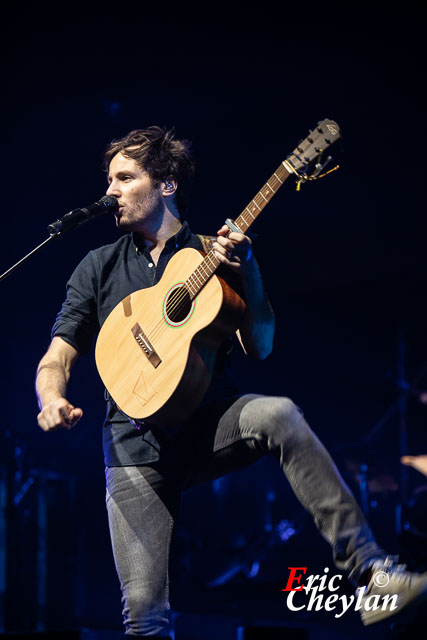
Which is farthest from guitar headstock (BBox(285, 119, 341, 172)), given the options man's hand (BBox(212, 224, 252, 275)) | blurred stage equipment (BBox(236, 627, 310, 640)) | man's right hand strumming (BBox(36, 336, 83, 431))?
blurred stage equipment (BBox(236, 627, 310, 640))

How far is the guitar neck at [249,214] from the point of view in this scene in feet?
8.42

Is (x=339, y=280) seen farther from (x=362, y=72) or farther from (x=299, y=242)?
(x=362, y=72)

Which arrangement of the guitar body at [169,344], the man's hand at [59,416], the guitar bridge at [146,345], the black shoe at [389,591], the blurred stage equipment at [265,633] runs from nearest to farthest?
1. the blurred stage equipment at [265,633]
2. the black shoe at [389,591]
3. the man's hand at [59,416]
4. the guitar body at [169,344]
5. the guitar bridge at [146,345]

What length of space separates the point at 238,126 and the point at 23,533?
516 cm

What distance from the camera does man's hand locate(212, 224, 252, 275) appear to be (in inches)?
97.3

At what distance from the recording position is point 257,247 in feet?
27.3

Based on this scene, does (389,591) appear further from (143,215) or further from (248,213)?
(143,215)

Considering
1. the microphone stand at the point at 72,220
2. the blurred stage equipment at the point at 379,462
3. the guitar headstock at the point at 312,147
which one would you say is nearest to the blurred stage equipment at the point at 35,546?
the blurred stage equipment at the point at 379,462

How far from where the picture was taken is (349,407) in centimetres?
902

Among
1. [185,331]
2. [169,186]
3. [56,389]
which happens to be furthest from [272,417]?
[169,186]

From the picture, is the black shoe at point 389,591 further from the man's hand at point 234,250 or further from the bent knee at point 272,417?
the man's hand at point 234,250

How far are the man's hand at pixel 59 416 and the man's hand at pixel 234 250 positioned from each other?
804mm

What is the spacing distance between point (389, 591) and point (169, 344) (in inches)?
47.8

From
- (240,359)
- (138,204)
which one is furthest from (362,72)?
(240,359)
